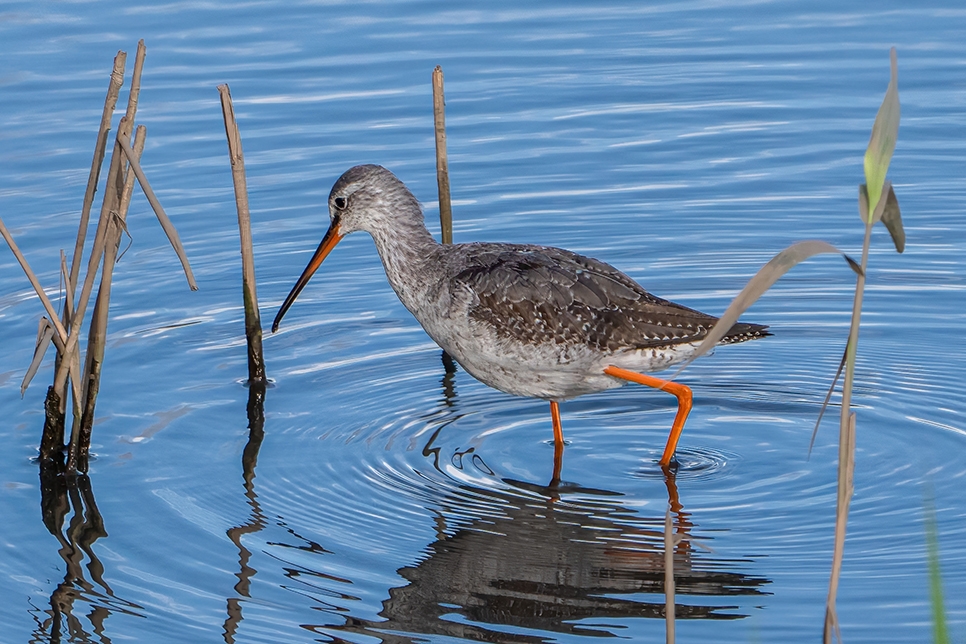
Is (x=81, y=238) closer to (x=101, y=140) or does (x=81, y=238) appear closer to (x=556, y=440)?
(x=101, y=140)

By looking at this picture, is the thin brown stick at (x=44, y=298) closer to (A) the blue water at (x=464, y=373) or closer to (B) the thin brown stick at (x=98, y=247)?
(B) the thin brown stick at (x=98, y=247)

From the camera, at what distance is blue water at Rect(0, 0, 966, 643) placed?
6738 mm

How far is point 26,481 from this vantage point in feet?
25.8

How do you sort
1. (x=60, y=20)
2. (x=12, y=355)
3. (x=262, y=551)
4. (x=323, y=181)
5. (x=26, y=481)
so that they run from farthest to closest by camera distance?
(x=60, y=20) → (x=323, y=181) → (x=12, y=355) → (x=26, y=481) → (x=262, y=551)

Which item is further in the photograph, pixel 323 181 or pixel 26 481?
pixel 323 181

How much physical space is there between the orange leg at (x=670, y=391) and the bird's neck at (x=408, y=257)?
1.22 meters

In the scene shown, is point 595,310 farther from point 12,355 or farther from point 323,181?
point 323,181

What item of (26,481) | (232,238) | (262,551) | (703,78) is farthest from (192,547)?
(703,78)

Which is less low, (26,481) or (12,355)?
(12,355)

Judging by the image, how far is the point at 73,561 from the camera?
277 inches

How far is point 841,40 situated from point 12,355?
8966 millimetres

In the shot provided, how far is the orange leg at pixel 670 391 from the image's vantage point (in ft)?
26.3

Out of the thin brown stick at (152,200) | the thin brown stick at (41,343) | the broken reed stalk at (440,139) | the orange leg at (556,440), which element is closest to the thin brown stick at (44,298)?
the thin brown stick at (41,343)

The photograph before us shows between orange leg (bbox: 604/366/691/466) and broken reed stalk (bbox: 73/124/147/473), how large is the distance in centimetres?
284
